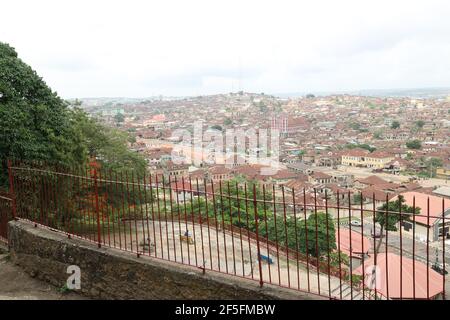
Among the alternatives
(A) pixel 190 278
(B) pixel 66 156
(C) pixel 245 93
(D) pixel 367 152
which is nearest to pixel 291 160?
(D) pixel 367 152

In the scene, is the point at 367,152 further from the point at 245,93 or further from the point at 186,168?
the point at 245,93

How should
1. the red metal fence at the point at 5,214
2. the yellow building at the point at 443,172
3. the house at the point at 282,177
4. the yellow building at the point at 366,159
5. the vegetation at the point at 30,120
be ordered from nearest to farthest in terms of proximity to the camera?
the red metal fence at the point at 5,214
the vegetation at the point at 30,120
the house at the point at 282,177
the yellow building at the point at 443,172
the yellow building at the point at 366,159

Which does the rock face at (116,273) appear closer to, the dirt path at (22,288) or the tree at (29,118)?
the dirt path at (22,288)

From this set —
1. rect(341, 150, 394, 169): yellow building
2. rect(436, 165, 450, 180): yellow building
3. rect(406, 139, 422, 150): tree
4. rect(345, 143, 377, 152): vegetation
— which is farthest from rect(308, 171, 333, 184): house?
rect(406, 139, 422, 150): tree

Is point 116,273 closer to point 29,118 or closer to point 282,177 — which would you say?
point 29,118

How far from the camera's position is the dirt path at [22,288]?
4.72 meters

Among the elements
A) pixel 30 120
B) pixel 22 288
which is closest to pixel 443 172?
pixel 30 120

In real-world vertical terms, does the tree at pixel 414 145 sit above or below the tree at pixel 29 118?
below

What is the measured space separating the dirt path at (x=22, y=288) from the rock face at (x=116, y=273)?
7 cm

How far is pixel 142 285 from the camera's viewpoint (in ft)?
14.2

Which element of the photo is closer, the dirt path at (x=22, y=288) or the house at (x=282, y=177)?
the dirt path at (x=22, y=288)

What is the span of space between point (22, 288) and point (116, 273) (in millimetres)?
1332

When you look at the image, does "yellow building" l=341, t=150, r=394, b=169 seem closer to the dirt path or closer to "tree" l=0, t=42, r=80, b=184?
"tree" l=0, t=42, r=80, b=184

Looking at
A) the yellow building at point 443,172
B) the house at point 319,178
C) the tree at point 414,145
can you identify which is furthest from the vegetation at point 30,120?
the tree at point 414,145
